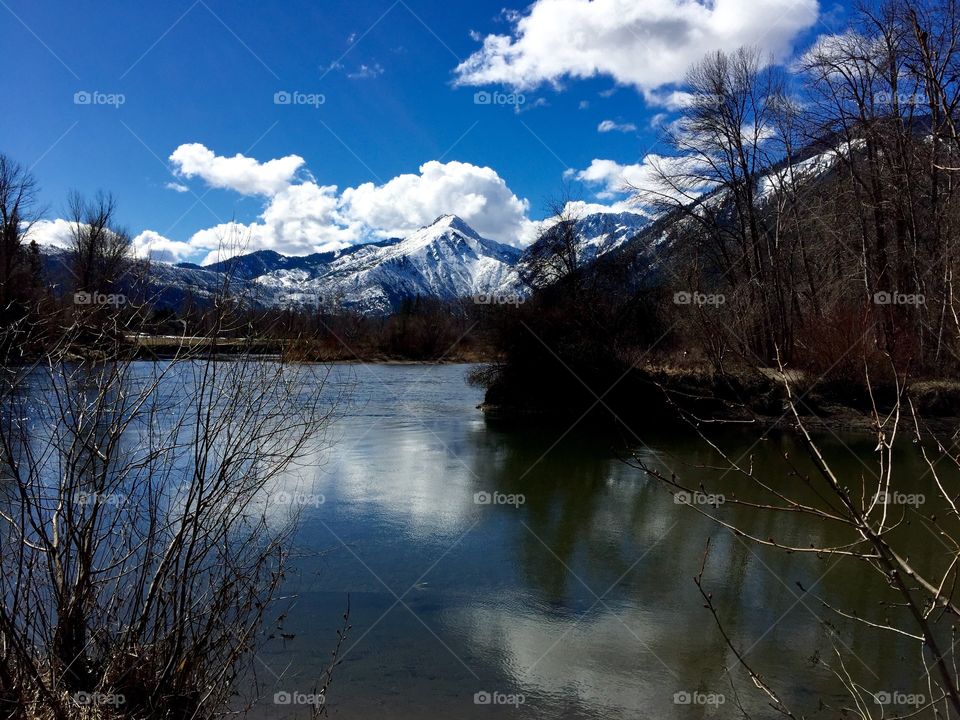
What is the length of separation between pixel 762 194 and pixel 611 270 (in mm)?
5710

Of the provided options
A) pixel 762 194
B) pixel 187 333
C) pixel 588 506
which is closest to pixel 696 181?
pixel 762 194

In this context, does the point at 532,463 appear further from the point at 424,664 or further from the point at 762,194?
the point at 762,194
